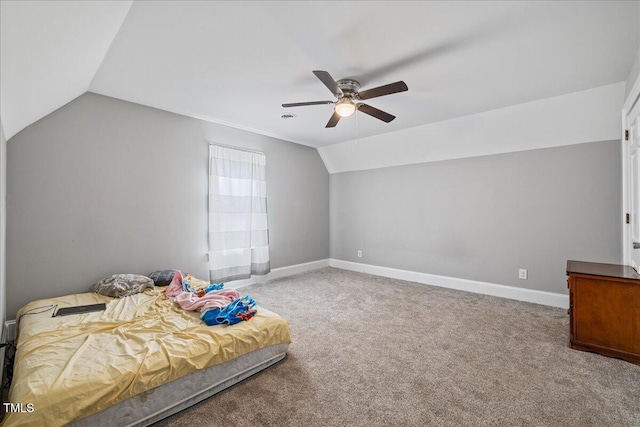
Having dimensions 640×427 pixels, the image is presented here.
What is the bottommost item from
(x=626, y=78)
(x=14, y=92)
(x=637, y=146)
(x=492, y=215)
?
(x=492, y=215)

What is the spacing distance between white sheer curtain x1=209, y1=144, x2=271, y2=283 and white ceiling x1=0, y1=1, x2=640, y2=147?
108 centimetres

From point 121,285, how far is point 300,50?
115 inches

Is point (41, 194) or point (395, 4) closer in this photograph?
point (395, 4)

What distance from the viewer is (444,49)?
7.41 feet

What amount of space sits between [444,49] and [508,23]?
440 mm

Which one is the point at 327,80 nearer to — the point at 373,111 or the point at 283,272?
the point at 373,111

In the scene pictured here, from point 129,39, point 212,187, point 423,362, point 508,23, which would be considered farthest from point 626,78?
point 212,187

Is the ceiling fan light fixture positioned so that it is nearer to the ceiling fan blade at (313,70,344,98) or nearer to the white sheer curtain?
the ceiling fan blade at (313,70,344,98)

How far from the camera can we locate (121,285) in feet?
9.58

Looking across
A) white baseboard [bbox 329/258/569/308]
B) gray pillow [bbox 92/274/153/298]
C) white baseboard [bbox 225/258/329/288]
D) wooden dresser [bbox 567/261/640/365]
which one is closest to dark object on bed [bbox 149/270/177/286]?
gray pillow [bbox 92/274/153/298]

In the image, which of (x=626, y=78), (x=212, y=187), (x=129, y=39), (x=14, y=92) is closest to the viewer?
(x=14, y=92)

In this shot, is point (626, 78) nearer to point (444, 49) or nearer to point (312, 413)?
point (444, 49)

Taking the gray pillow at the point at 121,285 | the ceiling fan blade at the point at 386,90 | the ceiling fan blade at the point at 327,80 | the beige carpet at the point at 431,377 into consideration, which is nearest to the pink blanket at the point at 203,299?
the gray pillow at the point at 121,285

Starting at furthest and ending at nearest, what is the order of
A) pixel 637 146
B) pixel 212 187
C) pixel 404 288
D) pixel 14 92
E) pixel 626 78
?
pixel 404 288, pixel 212 187, pixel 626 78, pixel 637 146, pixel 14 92
